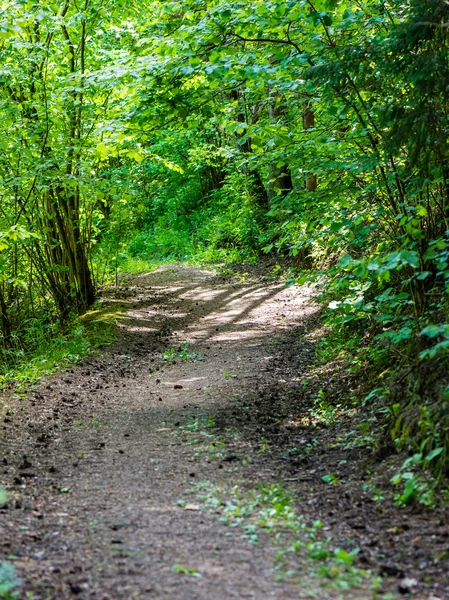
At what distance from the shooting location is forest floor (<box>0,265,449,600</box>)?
3182 millimetres

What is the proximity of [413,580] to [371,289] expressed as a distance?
15.5 ft

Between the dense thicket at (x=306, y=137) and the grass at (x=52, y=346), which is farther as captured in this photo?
the grass at (x=52, y=346)

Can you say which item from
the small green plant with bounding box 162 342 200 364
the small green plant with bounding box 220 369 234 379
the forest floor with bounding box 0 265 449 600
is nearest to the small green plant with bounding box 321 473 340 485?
the forest floor with bounding box 0 265 449 600

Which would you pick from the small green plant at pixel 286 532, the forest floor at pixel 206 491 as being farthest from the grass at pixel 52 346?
the small green plant at pixel 286 532

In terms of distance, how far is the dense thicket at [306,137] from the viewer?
496 centimetres

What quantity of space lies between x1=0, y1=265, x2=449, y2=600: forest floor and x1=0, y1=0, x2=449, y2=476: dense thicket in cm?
60

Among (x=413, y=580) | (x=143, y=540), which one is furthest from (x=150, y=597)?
(x=413, y=580)

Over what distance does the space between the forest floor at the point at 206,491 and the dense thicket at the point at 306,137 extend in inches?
23.5

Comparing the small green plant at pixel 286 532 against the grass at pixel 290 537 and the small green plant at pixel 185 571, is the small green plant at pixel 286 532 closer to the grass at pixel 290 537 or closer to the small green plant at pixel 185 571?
the grass at pixel 290 537

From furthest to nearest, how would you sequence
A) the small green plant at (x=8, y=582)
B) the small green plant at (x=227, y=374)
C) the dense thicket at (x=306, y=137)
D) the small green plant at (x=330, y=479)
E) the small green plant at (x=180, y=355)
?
the small green plant at (x=180, y=355) → the small green plant at (x=227, y=374) → the dense thicket at (x=306, y=137) → the small green plant at (x=330, y=479) → the small green plant at (x=8, y=582)

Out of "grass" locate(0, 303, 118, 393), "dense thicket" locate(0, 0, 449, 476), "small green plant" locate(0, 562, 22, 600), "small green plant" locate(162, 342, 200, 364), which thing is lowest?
"small green plant" locate(162, 342, 200, 364)

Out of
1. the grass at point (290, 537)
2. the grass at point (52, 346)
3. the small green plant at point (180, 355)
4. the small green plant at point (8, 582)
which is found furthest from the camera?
the small green plant at point (180, 355)

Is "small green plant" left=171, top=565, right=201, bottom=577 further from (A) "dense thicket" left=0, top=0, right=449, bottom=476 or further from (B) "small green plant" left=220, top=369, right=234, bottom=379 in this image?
(B) "small green plant" left=220, top=369, right=234, bottom=379

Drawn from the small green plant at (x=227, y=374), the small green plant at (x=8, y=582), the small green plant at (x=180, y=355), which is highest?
the small green plant at (x=8, y=582)
